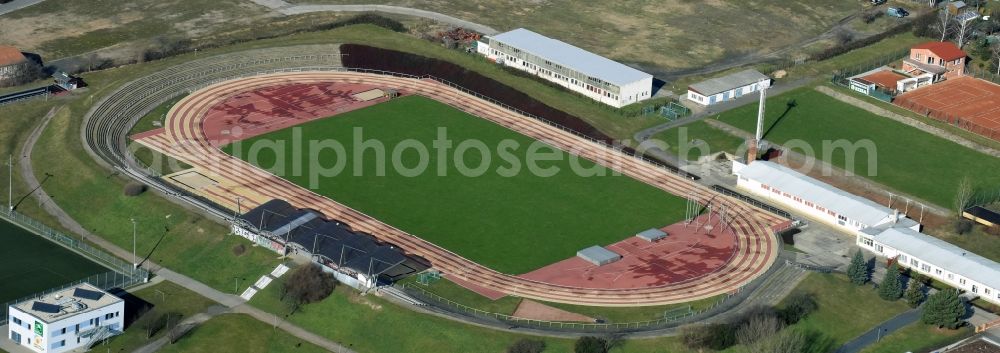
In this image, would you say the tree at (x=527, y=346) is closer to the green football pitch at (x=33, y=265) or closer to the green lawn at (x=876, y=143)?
the green football pitch at (x=33, y=265)

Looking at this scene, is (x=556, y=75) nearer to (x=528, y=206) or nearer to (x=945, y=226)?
(x=528, y=206)

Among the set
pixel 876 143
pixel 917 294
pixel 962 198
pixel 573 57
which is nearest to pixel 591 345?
pixel 917 294

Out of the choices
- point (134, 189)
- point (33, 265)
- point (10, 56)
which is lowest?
point (33, 265)

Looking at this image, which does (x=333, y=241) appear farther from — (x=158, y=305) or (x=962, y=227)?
(x=962, y=227)

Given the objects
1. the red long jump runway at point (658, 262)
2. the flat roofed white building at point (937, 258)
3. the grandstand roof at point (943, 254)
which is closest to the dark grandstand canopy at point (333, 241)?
the red long jump runway at point (658, 262)

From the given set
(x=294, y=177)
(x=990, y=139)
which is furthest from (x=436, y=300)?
(x=990, y=139)

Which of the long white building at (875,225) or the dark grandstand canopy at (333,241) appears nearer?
the dark grandstand canopy at (333,241)

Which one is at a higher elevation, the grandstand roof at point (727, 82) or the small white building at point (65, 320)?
the grandstand roof at point (727, 82)
